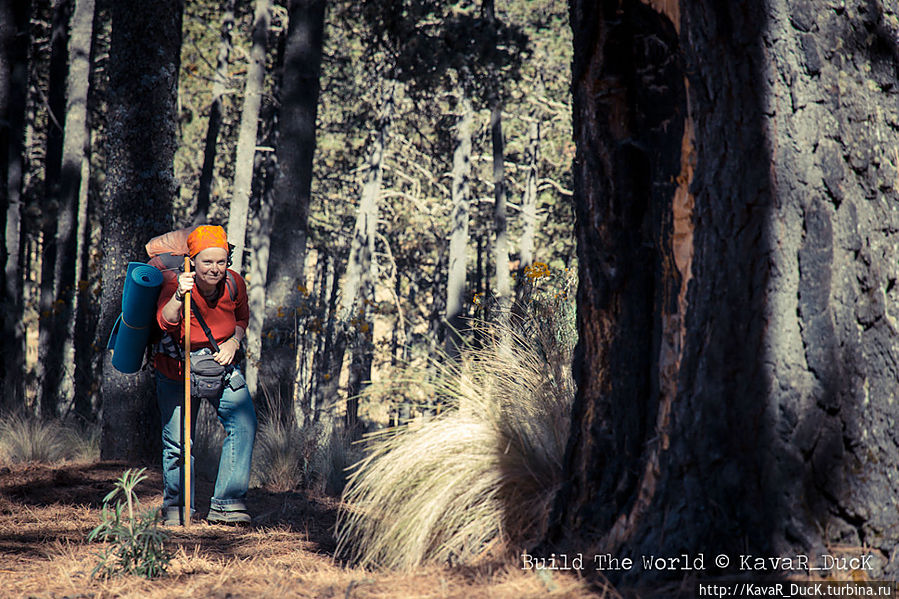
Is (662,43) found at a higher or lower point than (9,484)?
higher

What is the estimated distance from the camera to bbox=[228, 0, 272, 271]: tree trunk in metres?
14.0

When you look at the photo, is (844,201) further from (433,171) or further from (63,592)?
(433,171)

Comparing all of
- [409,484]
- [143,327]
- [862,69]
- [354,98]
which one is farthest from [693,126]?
[354,98]

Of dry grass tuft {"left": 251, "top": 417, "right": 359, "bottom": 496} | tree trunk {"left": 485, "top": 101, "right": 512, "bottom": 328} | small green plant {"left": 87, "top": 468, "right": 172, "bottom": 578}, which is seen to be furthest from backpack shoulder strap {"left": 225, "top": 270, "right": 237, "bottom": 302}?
tree trunk {"left": 485, "top": 101, "right": 512, "bottom": 328}

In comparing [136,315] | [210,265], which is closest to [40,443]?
[136,315]

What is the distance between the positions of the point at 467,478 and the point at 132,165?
453 cm

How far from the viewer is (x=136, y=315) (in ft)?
13.6

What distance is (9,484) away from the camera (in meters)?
5.67

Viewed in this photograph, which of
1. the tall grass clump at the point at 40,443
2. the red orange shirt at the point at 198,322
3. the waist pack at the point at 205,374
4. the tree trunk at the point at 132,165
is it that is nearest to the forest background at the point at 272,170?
the tree trunk at the point at 132,165

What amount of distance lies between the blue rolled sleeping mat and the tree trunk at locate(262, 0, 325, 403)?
5.16 m

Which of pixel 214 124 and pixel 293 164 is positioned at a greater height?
pixel 214 124

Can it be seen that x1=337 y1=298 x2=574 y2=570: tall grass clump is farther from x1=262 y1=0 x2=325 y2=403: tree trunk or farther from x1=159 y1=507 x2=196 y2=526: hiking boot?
x1=262 y1=0 x2=325 y2=403: tree trunk

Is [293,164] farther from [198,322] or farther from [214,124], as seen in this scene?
[214,124]

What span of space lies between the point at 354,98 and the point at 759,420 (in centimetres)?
1849
